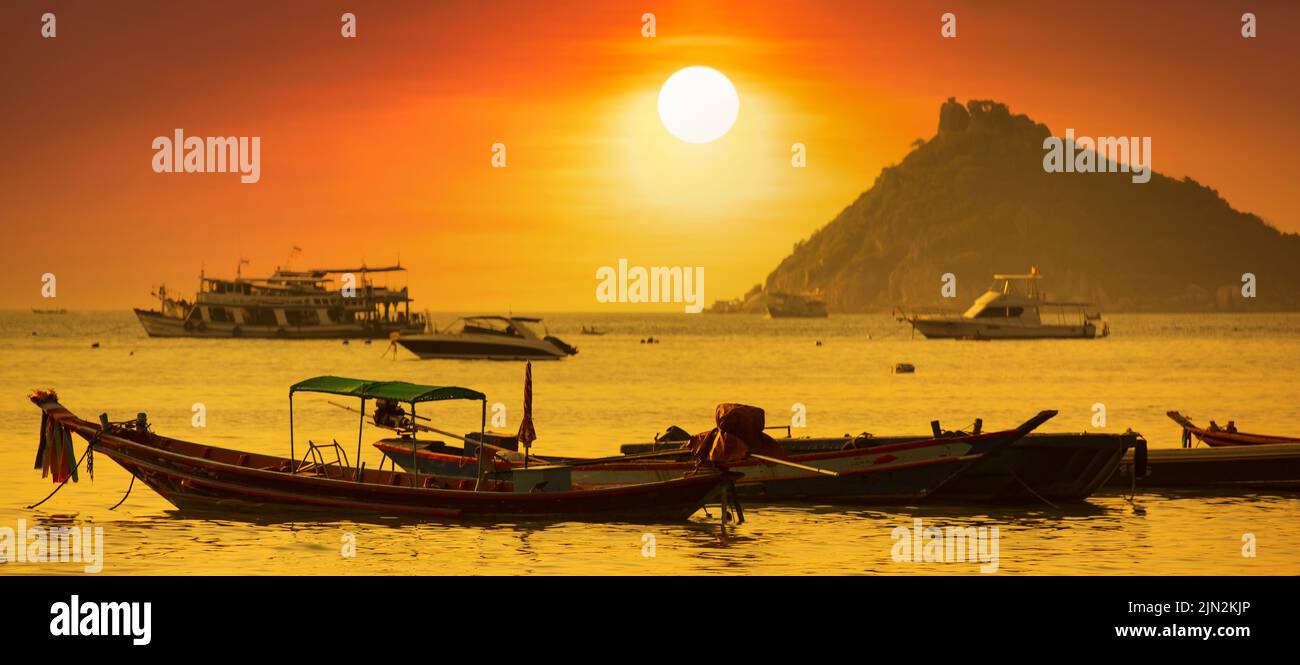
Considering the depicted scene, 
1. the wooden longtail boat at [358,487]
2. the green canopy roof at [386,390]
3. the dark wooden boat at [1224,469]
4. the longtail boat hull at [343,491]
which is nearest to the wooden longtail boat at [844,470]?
the wooden longtail boat at [358,487]

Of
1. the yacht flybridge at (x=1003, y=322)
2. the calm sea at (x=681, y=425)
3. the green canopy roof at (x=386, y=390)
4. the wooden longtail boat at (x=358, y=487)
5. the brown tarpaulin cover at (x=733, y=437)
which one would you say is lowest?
the calm sea at (x=681, y=425)

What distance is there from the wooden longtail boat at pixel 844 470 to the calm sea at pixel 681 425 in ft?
1.72

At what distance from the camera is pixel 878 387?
286ft

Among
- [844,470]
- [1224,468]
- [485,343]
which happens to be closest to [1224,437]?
[1224,468]

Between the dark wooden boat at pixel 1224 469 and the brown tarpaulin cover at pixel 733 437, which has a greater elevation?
the brown tarpaulin cover at pixel 733 437

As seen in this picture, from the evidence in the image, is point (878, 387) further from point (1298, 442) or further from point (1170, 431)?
point (1298, 442)

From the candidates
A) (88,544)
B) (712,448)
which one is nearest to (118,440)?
(88,544)

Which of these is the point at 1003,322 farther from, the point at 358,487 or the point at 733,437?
the point at 358,487

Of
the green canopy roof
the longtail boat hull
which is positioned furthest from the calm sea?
the green canopy roof

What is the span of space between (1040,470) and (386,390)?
13.2 metres

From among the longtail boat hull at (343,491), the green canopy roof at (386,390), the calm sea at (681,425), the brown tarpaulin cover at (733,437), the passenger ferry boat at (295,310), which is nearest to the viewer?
the calm sea at (681,425)

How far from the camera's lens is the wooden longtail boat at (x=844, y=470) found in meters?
29.0

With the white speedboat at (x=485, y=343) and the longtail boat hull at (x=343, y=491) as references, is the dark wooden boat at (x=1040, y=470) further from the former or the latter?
the white speedboat at (x=485, y=343)
